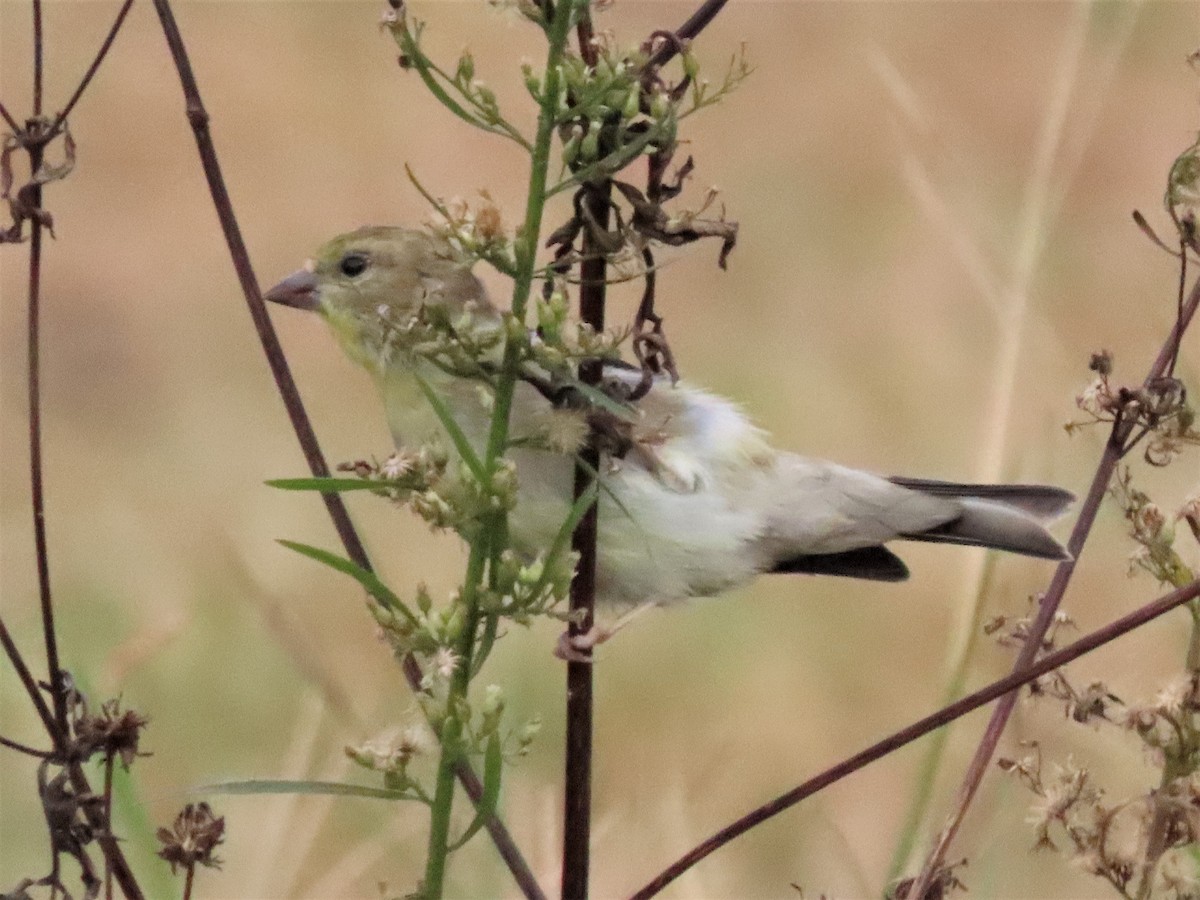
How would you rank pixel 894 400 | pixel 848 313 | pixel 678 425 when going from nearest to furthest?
1. pixel 678 425
2. pixel 894 400
3. pixel 848 313

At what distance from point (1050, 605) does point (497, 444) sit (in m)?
0.41

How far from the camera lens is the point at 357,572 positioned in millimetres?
1024

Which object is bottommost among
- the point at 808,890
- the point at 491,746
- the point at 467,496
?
the point at 491,746

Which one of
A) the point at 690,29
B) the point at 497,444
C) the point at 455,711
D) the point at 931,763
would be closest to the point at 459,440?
the point at 497,444

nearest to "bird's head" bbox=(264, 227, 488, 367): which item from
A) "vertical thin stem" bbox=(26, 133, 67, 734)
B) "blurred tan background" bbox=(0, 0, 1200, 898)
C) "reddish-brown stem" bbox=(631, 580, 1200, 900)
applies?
"blurred tan background" bbox=(0, 0, 1200, 898)

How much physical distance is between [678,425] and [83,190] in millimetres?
3458

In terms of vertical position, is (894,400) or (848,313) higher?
(848,313)

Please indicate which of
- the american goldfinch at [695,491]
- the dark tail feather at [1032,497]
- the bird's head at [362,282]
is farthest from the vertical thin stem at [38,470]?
the dark tail feather at [1032,497]

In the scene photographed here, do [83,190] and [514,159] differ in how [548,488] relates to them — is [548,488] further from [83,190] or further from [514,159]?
[83,190]

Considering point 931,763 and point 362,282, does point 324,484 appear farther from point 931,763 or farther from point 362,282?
point 362,282

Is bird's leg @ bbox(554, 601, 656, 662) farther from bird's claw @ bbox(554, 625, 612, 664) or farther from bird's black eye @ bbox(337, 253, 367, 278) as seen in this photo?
bird's black eye @ bbox(337, 253, 367, 278)

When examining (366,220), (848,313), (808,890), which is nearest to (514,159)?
(366,220)

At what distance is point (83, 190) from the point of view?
5121 mm

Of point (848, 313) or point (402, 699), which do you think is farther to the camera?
point (848, 313)
